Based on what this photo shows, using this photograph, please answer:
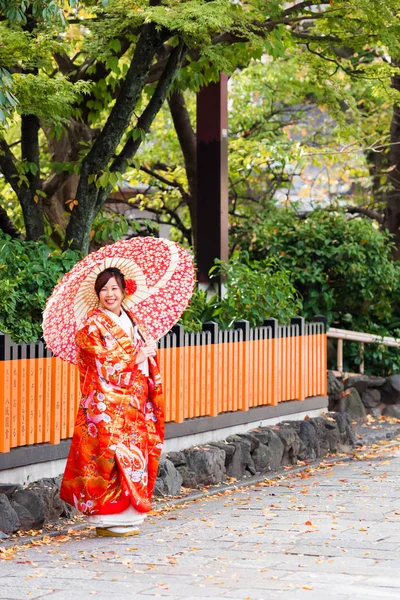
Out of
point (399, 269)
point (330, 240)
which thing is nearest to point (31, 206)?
point (330, 240)

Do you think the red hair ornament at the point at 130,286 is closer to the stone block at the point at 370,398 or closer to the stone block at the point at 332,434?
the stone block at the point at 332,434

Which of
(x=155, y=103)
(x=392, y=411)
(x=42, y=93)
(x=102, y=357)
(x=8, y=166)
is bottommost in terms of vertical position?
(x=392, y=411)

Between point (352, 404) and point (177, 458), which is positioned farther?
point (352, 404)

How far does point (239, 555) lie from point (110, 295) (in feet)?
6.49

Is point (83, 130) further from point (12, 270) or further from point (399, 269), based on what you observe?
point (399, 269)

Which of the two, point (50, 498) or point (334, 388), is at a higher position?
point (334, 388)

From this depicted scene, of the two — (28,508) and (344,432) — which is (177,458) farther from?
(344,432)

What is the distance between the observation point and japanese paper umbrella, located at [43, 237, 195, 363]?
8.07m

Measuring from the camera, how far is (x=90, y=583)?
254 inches

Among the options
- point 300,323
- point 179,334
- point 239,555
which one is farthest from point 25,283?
point 300,323

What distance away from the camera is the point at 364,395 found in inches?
614

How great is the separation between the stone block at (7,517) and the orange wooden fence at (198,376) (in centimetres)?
48

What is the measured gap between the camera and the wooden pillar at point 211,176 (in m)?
13.6

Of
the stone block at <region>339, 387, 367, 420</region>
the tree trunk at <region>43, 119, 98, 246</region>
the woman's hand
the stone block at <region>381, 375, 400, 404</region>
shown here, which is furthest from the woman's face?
the stone block at <region>381, 375, 400, 404</region>
